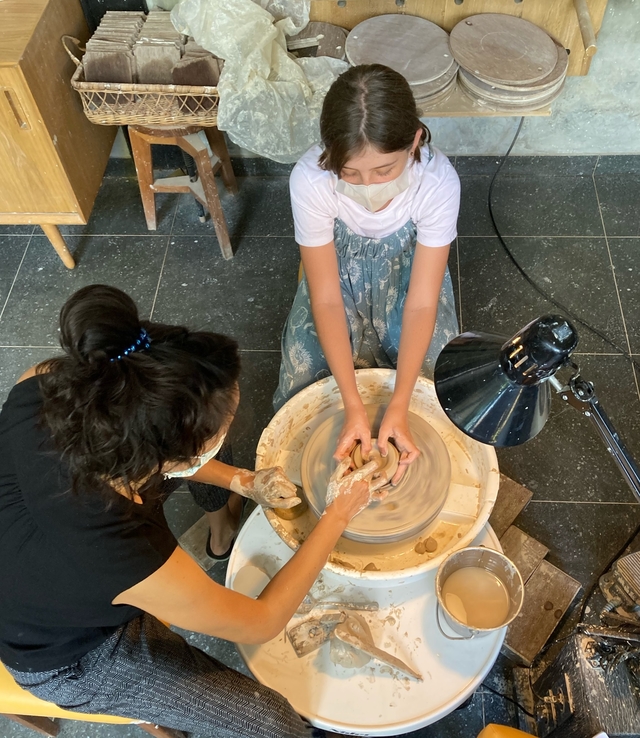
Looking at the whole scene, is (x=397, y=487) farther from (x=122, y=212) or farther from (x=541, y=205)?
(x=122, y=212)

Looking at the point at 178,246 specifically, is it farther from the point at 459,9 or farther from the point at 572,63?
the point at 572,63

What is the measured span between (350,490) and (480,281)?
1424mm

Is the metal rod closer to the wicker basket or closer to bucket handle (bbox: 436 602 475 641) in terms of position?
the wicker basket

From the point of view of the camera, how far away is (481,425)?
2.65 ft

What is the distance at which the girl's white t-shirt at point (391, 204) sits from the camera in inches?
58.8

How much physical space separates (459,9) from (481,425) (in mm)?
1856

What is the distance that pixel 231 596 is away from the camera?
116 cm

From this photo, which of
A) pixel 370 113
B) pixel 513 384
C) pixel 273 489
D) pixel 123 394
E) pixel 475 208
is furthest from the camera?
pixel 475 208

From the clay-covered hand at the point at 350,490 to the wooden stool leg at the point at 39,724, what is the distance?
97cm

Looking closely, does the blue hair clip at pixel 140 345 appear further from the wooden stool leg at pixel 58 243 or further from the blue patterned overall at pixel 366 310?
the wooden stool leg at pixel 58 243

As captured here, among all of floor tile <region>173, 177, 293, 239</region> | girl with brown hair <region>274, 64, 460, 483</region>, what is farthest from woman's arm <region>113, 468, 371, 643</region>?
floor tile <region>173, 177, 293, 239</region>

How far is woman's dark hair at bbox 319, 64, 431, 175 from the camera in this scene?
4.17 ft

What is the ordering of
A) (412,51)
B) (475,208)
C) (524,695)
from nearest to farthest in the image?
(524,695) → (412,51) → (475,208)

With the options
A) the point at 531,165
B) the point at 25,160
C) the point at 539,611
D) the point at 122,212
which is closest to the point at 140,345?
the point at 539,611
